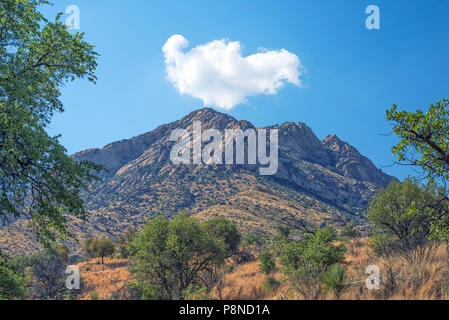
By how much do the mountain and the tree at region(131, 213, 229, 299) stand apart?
129 feet

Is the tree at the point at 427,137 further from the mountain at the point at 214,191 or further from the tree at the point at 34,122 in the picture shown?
the mountain at the point at 214,191

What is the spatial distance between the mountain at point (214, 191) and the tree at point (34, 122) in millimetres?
48908

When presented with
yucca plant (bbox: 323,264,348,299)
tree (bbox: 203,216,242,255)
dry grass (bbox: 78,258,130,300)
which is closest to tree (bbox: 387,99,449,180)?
yucca plant (bbox: 323,264,348,299)

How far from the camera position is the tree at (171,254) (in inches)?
561

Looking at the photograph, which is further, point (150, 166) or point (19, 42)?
point (150, 166)

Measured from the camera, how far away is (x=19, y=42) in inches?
331

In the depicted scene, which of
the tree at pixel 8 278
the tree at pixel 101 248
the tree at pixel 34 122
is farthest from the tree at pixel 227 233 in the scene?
the tree at pixel 34 122

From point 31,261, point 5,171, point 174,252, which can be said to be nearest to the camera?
point 5,171

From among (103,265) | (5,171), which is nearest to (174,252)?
(5,171)

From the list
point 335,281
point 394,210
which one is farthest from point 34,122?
point 394,210

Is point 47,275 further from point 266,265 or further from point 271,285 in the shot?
point 271,285

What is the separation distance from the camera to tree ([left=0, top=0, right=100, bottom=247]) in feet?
22.2
